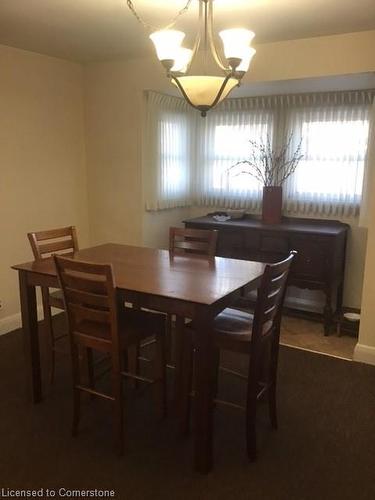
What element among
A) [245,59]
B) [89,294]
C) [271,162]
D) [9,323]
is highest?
[245,59]

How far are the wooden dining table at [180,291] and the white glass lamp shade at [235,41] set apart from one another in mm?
1134

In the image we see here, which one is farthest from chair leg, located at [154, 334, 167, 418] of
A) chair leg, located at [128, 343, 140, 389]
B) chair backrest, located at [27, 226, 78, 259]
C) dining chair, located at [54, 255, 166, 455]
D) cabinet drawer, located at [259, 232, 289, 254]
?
cabinet drawer, located at [259, 232, 289, 254]

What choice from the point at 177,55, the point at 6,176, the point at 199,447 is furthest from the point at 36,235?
the point at 199,447

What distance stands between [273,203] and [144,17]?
209cm

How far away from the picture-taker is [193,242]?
3.14 metres

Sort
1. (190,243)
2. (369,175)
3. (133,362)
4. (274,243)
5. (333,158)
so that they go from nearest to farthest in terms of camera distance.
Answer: (133,362) < (190,243) < (369,175) < (274,243) < (333,158)

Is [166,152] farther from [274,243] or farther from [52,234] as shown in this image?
[52,234]

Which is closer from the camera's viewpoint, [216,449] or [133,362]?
[216,449]

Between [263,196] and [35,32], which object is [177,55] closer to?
[35,32]

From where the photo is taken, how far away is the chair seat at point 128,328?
223 centimetres

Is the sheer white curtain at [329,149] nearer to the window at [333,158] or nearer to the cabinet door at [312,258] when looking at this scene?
the window at [333,158]

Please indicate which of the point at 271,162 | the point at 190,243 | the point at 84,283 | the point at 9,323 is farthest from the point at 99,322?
the point at 271,162

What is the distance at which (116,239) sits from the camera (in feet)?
14.1

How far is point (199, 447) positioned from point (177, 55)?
6.28 feet
